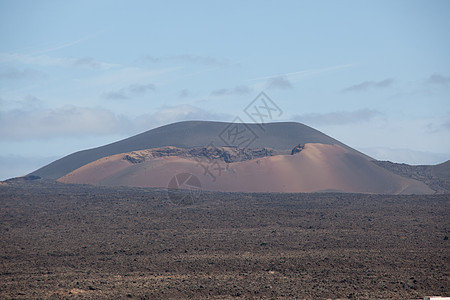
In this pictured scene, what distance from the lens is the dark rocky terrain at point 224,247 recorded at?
17.7m

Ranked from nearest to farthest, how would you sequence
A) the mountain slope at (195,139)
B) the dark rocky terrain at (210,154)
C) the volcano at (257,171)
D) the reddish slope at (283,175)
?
the reddish slope at (283,175) < the volcano at (257,171) < the dark rocky terrain at (210,154) < the mountain slope at (195,139)

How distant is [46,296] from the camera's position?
53.9ft

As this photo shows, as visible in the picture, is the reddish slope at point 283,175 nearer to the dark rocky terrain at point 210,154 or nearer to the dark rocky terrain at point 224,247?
the dark rocky terrain at point 210,154

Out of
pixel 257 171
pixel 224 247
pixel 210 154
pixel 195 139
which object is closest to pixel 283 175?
pixel 257 171

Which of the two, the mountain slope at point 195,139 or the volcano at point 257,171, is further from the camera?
the mountain slope at point 195,139

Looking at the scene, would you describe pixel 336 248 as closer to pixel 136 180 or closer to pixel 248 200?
pixel 248 200

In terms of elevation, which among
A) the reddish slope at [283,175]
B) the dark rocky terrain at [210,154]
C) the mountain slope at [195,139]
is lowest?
the reddish slope at [283,175]

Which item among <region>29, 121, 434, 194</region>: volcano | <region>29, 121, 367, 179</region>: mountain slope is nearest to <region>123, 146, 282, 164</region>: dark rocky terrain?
→ <region>29, 121, 434, 194</region>: volcano

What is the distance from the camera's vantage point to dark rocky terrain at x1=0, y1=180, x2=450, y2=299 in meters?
17.7

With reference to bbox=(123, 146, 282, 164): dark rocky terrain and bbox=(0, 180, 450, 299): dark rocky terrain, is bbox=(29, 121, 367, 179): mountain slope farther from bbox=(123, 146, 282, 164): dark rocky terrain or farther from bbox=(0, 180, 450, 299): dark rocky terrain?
bbox=(0, 180, 450, 299): dark rocky terrain

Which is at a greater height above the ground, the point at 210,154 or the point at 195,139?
the point at 195,139

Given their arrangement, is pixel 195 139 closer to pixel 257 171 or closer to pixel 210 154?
pixel 210 154

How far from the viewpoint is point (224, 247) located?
1030 inches

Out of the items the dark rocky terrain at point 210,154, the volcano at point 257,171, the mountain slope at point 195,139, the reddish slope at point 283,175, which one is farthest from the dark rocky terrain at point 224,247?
the mountain slope at point 195,139
